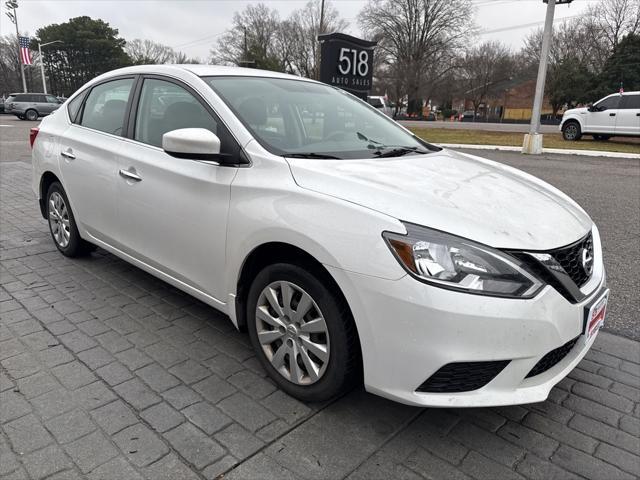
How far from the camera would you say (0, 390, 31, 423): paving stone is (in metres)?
2.31

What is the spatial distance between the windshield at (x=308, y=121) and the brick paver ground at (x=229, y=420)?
1330mm

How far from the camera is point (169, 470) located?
6.56 ft

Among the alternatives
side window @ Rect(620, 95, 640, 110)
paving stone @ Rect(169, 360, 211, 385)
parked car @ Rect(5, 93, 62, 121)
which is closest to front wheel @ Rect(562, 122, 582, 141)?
side window @ Rect(620, 95, 640, 110)

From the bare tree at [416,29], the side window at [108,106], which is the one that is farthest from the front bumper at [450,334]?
the bare tree at [416,29]

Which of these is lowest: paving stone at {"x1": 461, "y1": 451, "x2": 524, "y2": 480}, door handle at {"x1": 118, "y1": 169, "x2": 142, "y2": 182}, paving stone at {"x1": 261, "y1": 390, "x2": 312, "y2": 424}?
paving stone at {"x1": 461, "y1": 451, "x2": 524, "y2": 480}

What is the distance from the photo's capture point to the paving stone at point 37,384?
2.50 metres

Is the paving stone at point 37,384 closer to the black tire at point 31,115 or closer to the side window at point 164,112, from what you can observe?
the side window at point 164,112

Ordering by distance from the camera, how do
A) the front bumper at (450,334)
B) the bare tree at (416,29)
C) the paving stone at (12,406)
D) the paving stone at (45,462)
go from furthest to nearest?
the bare tree at (416,29)
the paving stone at (12,406)
the paving stone at (45,462)
the front bumper at (450,334)

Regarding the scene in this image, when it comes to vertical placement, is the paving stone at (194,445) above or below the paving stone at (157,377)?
below

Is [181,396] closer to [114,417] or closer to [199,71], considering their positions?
[114,417]

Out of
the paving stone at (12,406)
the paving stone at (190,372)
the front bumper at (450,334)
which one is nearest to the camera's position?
the front bumper at (450,334)

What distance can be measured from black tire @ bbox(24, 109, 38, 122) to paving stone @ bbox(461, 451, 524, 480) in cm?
3527

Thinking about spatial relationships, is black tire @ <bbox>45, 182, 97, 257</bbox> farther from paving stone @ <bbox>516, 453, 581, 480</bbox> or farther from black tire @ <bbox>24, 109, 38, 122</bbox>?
black tire @ <bbox>24, 109, 38, 122</bbox>

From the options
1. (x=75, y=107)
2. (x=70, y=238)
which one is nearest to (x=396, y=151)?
(x=75, y=107)
